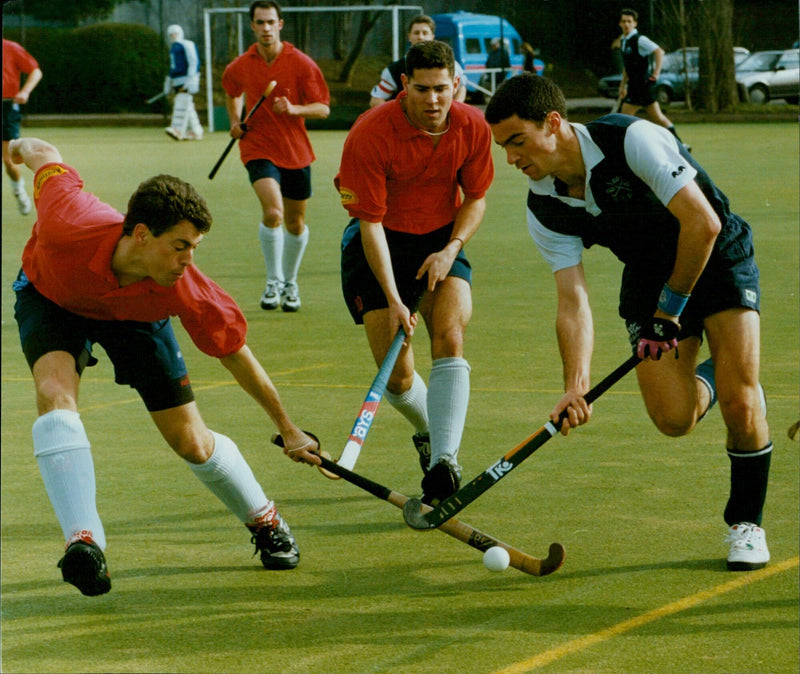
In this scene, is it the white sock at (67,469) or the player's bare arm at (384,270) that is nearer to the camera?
the white sock at (67,469)

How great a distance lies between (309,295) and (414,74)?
306cm

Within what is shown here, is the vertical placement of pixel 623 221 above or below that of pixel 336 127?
above

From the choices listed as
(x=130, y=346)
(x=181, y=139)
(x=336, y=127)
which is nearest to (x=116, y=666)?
(x=130, y=346)

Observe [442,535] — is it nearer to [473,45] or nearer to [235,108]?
[235,108]

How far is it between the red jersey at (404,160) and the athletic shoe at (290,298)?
2443 mm

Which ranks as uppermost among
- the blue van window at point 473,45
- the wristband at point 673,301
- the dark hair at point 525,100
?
the dark hair at point 525,100

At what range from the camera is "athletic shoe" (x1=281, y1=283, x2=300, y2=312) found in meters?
5.94

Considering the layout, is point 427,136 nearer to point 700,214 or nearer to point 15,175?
point 700,214

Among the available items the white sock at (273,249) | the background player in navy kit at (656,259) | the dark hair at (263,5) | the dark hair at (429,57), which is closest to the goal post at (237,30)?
the white sock at (273,249)

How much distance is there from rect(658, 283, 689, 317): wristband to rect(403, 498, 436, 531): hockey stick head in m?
0.69

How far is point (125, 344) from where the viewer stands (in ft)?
9.59

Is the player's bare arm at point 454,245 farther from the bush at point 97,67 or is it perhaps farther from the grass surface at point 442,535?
the bush at point 97,67

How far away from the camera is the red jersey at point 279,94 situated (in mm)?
5805

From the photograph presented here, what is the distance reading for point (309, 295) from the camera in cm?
625
